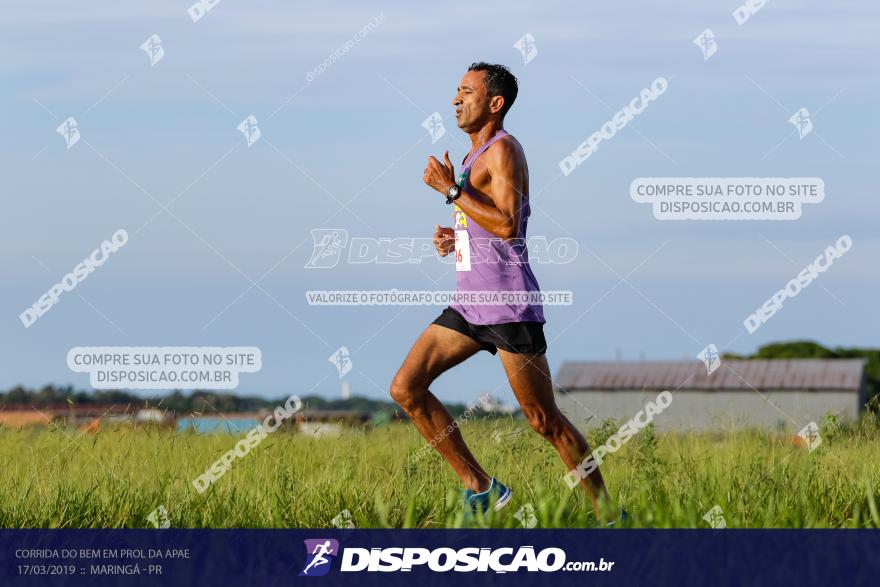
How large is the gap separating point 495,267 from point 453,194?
552 mm

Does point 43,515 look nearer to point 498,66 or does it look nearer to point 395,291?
Answer: point 395,291

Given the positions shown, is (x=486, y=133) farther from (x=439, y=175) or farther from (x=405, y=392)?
(x=405, y=392)

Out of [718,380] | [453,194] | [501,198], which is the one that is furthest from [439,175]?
[718,380]

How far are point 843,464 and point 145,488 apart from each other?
4822 millimetres

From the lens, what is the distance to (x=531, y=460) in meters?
8.52

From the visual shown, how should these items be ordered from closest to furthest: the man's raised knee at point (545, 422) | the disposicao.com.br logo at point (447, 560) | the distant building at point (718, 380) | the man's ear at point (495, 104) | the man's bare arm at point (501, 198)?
1. the disposicao.com.br logo at point (447, 560)
2. the man's bare arm at point (501, 198)
3. the man's raised knee at point (545, 422)
4. the man's ear at point (495, 104)
5. the distant building at point (718, 380)

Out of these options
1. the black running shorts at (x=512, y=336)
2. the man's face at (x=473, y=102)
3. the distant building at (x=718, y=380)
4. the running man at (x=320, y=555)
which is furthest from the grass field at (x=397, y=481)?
the distant building at (x=718, y=380)

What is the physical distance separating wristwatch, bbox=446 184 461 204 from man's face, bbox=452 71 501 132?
533 millimetres

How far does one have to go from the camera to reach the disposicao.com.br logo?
6.68 metres

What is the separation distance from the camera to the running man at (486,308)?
24.6 ft

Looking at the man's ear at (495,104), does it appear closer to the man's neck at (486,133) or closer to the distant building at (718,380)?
the man's neck at (486,133)

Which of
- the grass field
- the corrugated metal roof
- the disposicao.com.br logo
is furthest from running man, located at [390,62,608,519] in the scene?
the corrugated metal roof

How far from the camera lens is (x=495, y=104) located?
7.73 metres

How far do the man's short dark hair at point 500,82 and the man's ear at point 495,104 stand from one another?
0.02 m
